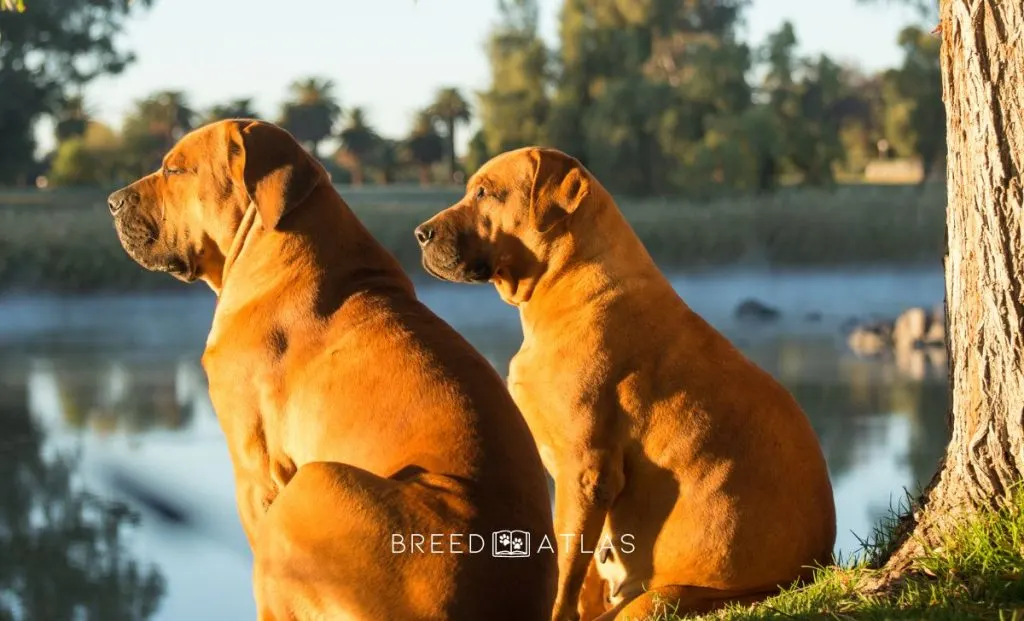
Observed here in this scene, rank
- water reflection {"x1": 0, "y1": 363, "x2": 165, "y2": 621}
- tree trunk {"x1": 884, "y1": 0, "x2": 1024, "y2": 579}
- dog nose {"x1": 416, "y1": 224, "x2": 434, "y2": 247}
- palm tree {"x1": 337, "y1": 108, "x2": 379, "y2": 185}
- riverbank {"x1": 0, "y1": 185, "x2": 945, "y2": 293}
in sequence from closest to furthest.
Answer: tree trunk {"x1": 884, "y1": 0, "x2": 1024, "y2": 579}
dog nose {"x1": 416, "y1": 224, "x2": 434, "y2": 247}
water reflection {"x1": 0, "y1": 363, "x2": 165, "y2": 621}
riverbank {"x1": 0, "y1": 185, "x2": 945, "y2": 293}
palm tree {"x1": 337, "y1": 108, "x2": 379, "y2": 185}

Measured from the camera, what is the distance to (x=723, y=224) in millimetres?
30938

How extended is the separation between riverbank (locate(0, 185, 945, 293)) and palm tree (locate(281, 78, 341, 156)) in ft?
4.61

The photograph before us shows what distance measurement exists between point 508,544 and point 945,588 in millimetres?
1379

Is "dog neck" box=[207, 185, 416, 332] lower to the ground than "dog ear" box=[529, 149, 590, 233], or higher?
lower

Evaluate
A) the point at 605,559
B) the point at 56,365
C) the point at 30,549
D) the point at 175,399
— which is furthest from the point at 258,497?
the point at 56,365

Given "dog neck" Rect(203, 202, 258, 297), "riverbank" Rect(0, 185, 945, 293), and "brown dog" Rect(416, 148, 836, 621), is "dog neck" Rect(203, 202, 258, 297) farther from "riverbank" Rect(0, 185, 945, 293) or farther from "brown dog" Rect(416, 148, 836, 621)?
"riverbank" Rect(0, 185, 945, 293)

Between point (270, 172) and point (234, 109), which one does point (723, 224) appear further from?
point (270, 172)

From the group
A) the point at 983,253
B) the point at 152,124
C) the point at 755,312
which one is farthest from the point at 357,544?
the point at 152,124

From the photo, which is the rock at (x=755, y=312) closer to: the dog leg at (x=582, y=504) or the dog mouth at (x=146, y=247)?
the dog leg at (x=582, y=504)

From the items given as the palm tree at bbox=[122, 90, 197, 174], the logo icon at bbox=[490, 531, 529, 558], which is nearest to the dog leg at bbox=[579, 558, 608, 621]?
the logo icon at bbox=[490, 531, 529, 558]

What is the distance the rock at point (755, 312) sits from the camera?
24641 mm

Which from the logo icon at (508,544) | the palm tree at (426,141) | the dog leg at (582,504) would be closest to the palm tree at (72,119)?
the palm tree at (426,141)

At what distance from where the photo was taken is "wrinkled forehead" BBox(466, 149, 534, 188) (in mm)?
4465

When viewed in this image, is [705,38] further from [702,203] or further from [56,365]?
[56,365]
